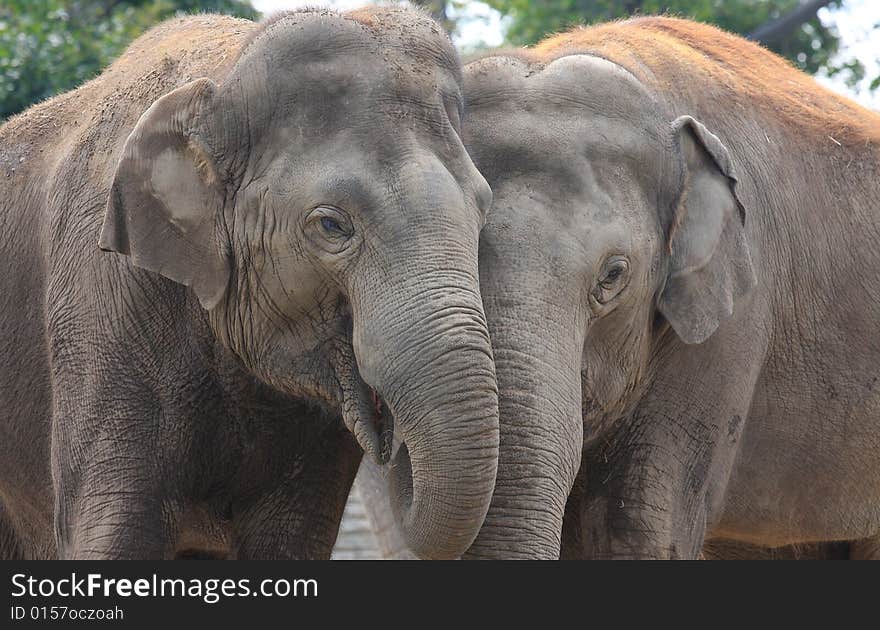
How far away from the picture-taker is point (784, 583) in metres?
5.39

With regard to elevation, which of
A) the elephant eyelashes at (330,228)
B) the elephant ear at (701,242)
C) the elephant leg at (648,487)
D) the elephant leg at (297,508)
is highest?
the elephant eyelashes at (330,228)

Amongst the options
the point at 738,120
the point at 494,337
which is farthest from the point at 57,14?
the point at 494,337

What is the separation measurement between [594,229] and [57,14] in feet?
28.0

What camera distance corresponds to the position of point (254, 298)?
5.46 metres

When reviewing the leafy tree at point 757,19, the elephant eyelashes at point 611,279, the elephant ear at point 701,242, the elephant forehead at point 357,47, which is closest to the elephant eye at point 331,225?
the elephant forehead at point 357,47

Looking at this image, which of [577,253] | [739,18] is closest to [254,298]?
[577,253]

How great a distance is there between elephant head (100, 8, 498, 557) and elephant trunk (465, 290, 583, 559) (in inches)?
9.2

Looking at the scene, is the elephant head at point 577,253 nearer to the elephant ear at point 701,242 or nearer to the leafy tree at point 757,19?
the elephant ear at point 701,242

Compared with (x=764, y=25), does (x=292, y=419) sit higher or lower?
higher

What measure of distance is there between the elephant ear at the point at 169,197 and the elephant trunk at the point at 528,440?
0.88 meters

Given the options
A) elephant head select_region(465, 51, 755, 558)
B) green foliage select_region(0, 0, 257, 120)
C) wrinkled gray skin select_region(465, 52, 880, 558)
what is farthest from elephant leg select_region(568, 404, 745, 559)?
green foliage select_region(0, 0, 257, 120)

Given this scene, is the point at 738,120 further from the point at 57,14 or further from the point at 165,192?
the point at 57,14

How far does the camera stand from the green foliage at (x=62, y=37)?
1220 centimetres

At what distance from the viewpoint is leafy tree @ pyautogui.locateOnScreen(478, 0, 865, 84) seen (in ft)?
48.5
